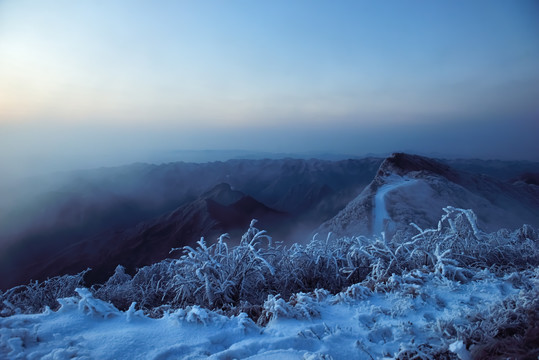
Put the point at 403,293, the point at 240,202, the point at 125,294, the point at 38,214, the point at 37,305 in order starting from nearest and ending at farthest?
the point at 403,293, the point at 125,294, the point at 37,305, the point at 240,202, the point at 38,214

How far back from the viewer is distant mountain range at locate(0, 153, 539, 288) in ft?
70.0

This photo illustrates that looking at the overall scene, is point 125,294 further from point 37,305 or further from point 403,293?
point 403,293

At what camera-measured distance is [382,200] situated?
69.5 ft

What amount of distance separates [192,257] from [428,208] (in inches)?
760

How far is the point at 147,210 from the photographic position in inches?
2576

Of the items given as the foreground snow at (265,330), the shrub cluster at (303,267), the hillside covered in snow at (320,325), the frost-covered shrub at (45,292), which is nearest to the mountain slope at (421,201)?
the shrub cluster at (303,267)

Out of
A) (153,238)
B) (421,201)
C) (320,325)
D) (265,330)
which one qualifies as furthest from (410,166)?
(153,238)

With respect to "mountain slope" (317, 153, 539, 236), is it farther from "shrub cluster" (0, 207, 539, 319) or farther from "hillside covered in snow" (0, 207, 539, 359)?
"hillside covered in snow" (0, 207, 539, 359)

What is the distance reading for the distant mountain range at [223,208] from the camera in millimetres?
21328

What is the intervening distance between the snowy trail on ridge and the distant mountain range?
0.23 ft

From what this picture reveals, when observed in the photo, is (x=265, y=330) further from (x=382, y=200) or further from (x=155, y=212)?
(x=155, y=212)

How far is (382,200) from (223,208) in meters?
27.2

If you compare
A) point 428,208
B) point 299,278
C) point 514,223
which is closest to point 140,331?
point 299,278

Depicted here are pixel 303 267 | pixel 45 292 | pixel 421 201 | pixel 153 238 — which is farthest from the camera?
pixel 153 238
